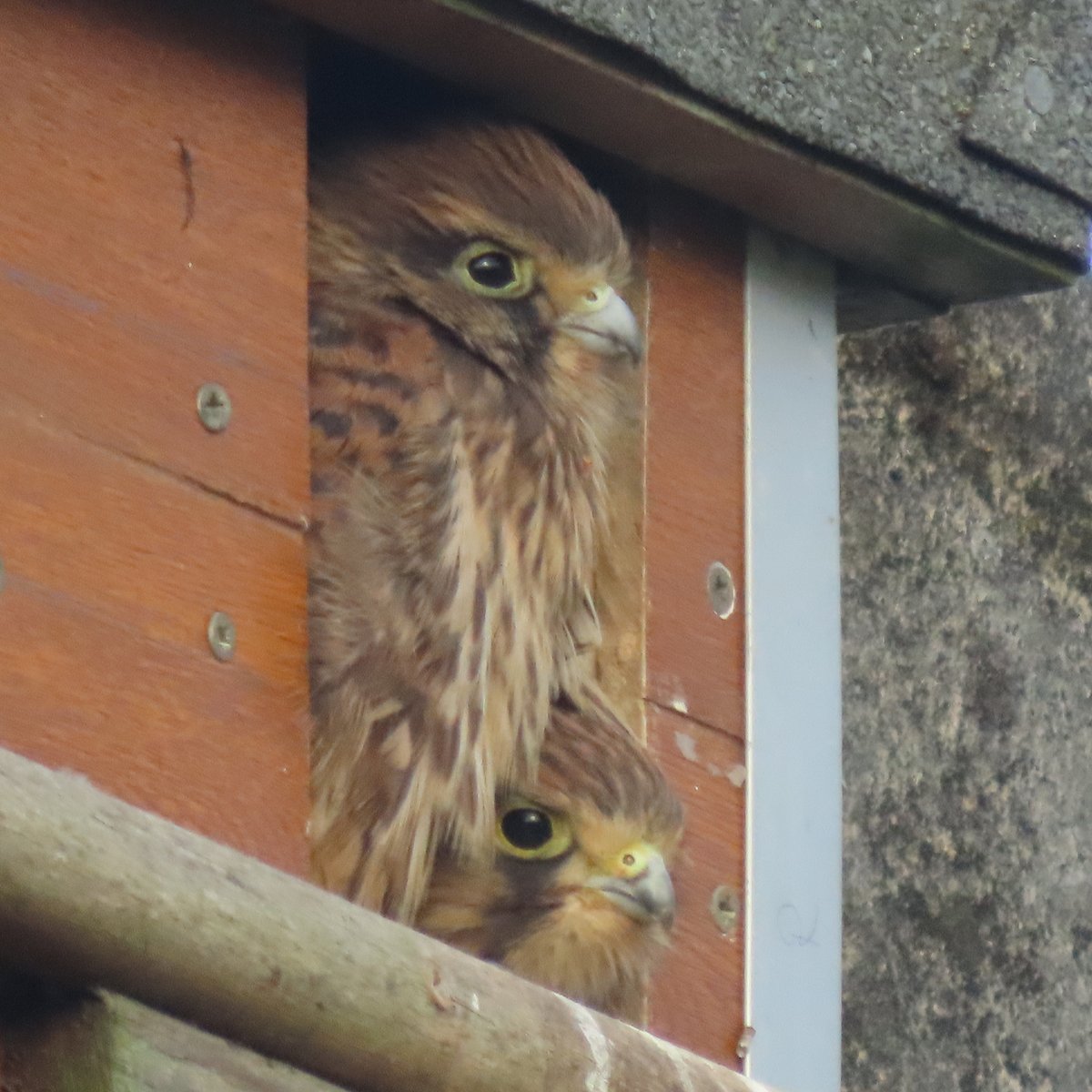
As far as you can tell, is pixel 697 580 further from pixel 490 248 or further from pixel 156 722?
pixel 156 722

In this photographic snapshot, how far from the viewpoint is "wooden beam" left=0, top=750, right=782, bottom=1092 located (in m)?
2.23

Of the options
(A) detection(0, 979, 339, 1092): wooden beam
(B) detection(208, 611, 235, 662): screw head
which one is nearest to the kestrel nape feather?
(B) detection(208, 611, 235, 662): screw head

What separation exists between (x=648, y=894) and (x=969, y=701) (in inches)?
41.6

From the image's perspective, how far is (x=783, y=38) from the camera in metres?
3.28

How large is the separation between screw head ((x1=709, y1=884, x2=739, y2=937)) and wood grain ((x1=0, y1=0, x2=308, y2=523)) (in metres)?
0.73

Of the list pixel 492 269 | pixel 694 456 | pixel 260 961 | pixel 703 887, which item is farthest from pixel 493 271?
pixel 260 961

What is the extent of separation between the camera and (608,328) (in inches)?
135

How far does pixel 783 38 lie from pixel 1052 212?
458mm

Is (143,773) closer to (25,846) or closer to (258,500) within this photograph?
(258,500)

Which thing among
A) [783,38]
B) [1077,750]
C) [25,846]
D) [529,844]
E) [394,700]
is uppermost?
[783,38]

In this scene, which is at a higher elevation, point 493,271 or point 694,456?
point 493,271

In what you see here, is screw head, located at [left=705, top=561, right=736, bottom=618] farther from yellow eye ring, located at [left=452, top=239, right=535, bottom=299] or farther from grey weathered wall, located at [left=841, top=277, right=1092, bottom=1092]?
grey weathered wall, located at [left=841, top=277, right=1092, bottom=1092]

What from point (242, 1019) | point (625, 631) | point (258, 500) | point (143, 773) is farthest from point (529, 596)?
point (242, 1019)

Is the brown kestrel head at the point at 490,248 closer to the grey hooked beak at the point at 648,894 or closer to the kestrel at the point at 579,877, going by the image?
the kestrel at the point at 579,877
